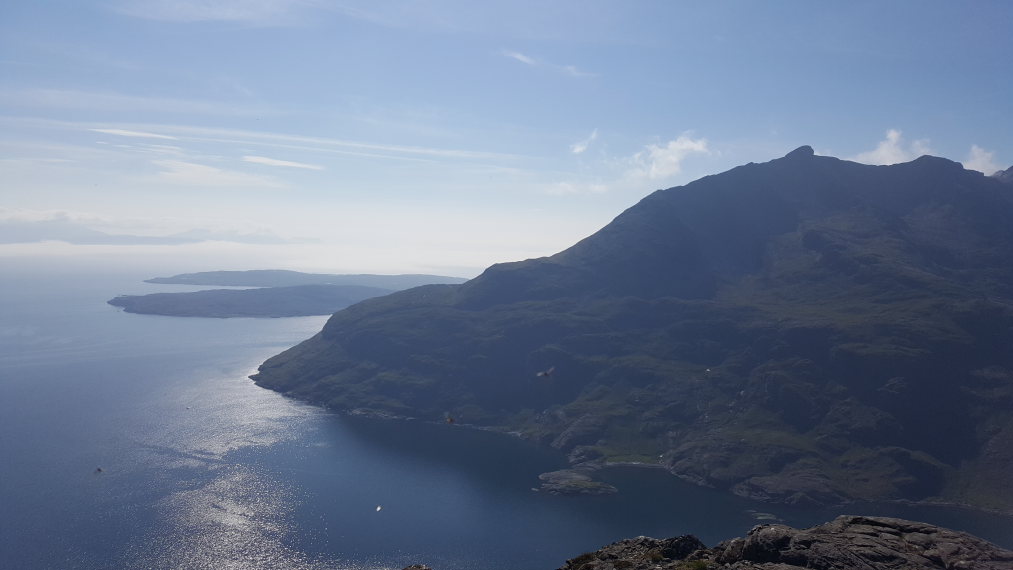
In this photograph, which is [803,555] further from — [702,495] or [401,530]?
[702,495]

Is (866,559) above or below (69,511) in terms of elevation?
above

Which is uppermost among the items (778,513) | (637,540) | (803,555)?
(803,555)

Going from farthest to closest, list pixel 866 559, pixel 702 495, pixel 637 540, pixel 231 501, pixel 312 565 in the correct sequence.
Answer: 1. pixel 702 495
2. pixel 231 501
3. pixel 312 565
4. pixel 637 540
5. pixel 866 559

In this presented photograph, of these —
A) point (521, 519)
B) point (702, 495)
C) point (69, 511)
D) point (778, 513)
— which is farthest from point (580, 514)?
point (69, 511)

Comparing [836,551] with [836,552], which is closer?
[836,552]
